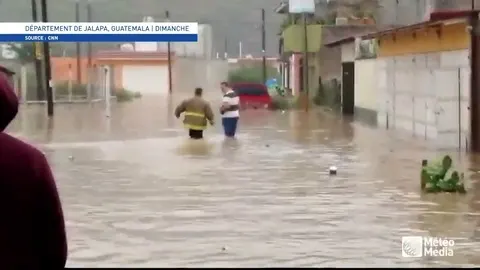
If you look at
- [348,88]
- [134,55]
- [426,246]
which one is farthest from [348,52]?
[134,55]

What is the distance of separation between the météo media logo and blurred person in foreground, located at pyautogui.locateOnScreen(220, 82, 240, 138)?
1575cm

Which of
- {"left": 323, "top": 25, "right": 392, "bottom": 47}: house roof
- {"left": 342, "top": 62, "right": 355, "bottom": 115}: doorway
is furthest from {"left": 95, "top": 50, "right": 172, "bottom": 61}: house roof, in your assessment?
{"left": 342, "top": 62, "right": 355, "bottom": 115}: doorway

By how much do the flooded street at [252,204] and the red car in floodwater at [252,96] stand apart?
26928 mm

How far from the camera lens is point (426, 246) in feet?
33.4

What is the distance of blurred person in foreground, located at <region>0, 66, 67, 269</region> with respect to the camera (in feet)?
12.7

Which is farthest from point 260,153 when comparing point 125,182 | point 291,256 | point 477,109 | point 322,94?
point 322,94

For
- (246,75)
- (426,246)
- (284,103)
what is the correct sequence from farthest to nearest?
(246,75)
(284,103)
(426,246)

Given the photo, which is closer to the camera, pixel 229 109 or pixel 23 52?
pixel 229 109

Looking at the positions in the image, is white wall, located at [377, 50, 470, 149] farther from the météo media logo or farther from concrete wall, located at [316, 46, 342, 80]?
concrete wall, located at [316, 46, 342, 80]

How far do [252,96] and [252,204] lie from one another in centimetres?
4020

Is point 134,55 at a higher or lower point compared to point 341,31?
lower

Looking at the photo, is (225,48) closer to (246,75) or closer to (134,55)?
(134,55)

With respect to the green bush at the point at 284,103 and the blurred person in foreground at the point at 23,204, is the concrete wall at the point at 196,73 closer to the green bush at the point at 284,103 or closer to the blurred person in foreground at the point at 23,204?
the green bush at the point at 284,103

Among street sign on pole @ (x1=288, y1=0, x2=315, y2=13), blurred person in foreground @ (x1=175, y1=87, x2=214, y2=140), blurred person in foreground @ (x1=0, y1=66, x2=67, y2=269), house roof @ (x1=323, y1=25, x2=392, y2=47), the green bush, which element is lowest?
the green bush
